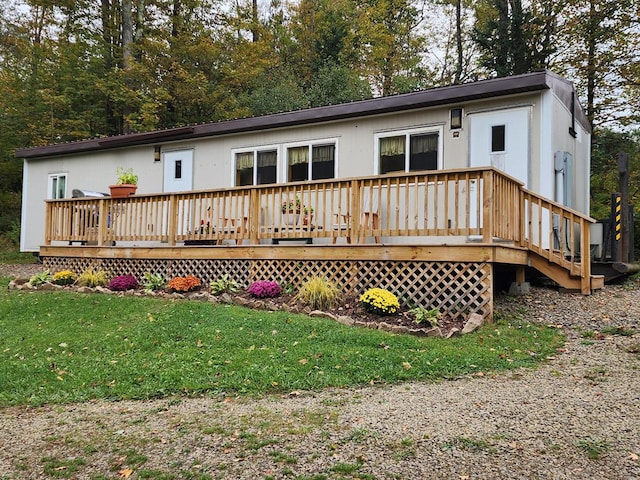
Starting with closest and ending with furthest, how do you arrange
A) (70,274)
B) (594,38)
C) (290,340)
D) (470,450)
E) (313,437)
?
1. (470,450)
2. (313,437)
3. (290,340)
4. (70,274)
5. (594,38)

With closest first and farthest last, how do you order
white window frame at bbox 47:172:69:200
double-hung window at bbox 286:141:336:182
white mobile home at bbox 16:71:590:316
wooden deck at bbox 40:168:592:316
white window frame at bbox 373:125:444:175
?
wooden deck at bbox 40:168:592:316 < white mobile home at bbox 16:71:590:316 < white window frame at bbox 373:125:444:175 < double-hung window at bbox 286:141:336:182 < white window frame at bbox 47:172:69:200

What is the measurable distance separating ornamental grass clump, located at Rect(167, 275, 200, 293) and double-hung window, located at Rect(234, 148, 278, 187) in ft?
9.76

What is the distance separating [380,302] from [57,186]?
10587mm

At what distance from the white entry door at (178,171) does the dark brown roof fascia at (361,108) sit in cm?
36

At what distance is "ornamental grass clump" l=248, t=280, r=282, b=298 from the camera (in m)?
7.48

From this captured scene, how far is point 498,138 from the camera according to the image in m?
8.30

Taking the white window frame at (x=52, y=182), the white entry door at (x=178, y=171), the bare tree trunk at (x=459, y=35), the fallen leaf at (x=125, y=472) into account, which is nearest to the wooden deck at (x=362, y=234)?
the white entry door at (x=178, y=171)

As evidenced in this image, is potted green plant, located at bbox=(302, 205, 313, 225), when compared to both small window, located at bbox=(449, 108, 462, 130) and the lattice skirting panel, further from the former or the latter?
small window, located at bbox=(449, 108, 462, 130)

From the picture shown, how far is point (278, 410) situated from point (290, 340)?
1.76 m

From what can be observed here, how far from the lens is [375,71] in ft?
79.9

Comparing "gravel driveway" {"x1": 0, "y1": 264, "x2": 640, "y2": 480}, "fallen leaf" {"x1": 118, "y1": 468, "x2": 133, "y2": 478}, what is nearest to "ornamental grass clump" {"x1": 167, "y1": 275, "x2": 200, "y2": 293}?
"gravel driveway" {"x1": 0, "y1": 264, "x2": 640, "y2": 480}

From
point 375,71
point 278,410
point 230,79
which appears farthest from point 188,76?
point 278,410

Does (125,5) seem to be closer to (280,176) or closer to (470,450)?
(280,176)

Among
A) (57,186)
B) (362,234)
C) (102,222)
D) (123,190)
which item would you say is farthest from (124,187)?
(57,186)
